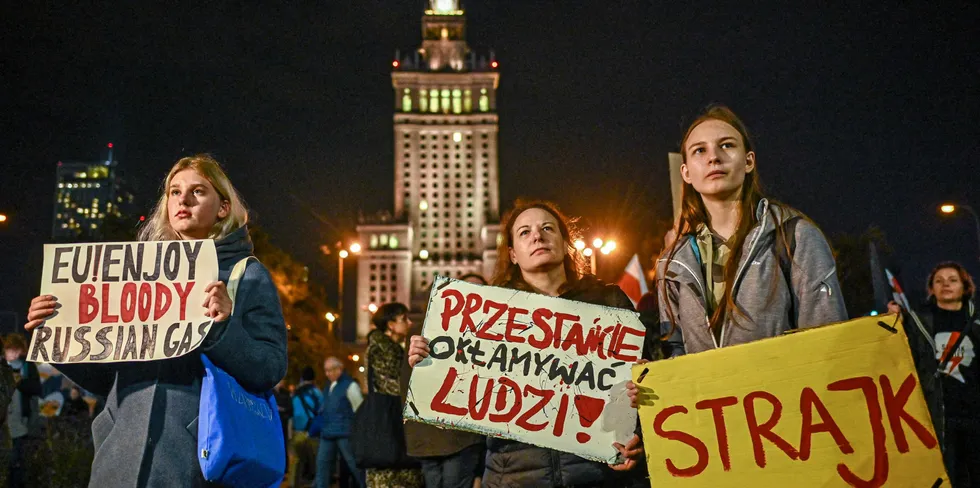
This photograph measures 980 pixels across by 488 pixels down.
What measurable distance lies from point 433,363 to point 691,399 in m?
1.27

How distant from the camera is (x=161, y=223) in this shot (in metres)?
3.59

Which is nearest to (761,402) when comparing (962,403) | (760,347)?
(760,347)

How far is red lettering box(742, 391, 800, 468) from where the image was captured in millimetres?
2764

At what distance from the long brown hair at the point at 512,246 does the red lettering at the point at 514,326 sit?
0.45 metres

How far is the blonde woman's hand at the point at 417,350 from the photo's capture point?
3672 millimetres

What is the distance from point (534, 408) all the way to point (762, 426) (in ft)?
3.59

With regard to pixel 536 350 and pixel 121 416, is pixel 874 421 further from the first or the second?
pixel 121 416

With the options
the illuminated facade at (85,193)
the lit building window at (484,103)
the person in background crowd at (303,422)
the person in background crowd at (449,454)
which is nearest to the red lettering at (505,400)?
the person in background crowd at (449,454)

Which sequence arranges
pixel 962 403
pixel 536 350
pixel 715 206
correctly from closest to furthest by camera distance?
pixel 715 206 → pixel 536 350 → pixel 962 403

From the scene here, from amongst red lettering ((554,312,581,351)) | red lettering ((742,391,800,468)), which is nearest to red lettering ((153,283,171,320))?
red lettering ((554,312,581,351))

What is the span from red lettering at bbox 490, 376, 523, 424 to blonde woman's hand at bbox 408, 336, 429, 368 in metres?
0.37

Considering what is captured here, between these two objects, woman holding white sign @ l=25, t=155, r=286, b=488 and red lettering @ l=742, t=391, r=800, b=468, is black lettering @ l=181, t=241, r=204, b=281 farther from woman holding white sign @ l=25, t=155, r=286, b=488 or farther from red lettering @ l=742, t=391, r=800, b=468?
red lettering @ l=742, t=391, r=800, b=468

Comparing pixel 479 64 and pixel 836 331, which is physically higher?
pixel 479 64

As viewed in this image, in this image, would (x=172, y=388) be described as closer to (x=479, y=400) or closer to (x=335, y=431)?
(x=479, y=400)
